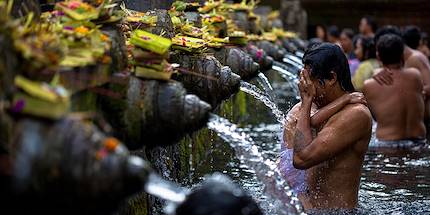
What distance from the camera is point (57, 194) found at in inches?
125

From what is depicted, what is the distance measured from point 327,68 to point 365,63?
7531mm

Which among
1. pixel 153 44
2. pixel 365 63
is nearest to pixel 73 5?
pixel 153 44

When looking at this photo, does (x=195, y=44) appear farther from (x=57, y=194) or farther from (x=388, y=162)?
(x=388, y=162)

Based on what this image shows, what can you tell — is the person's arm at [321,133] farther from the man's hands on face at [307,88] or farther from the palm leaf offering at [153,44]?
the palm leaf offering at [153,44]

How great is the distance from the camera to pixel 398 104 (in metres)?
10.6

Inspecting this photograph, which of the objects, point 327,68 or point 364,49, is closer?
point 327,68

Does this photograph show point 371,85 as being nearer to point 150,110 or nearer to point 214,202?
point 150,110

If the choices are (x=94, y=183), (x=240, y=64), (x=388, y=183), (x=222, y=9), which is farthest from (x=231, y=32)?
(x=94, y=183)

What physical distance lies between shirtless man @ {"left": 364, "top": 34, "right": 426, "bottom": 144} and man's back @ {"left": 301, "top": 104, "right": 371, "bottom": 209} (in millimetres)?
4593

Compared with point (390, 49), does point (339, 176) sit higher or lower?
higher

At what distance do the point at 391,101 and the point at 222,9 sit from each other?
7.54ft

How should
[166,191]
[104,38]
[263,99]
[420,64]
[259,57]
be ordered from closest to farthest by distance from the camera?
[166,191] < [104,38] < [263,99] < [259,57] < [420,64]

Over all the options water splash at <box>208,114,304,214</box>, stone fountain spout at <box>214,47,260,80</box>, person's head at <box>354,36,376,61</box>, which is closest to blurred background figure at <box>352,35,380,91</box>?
person's head at <box>354,36,376,61</box>

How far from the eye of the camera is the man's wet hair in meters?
10.2
